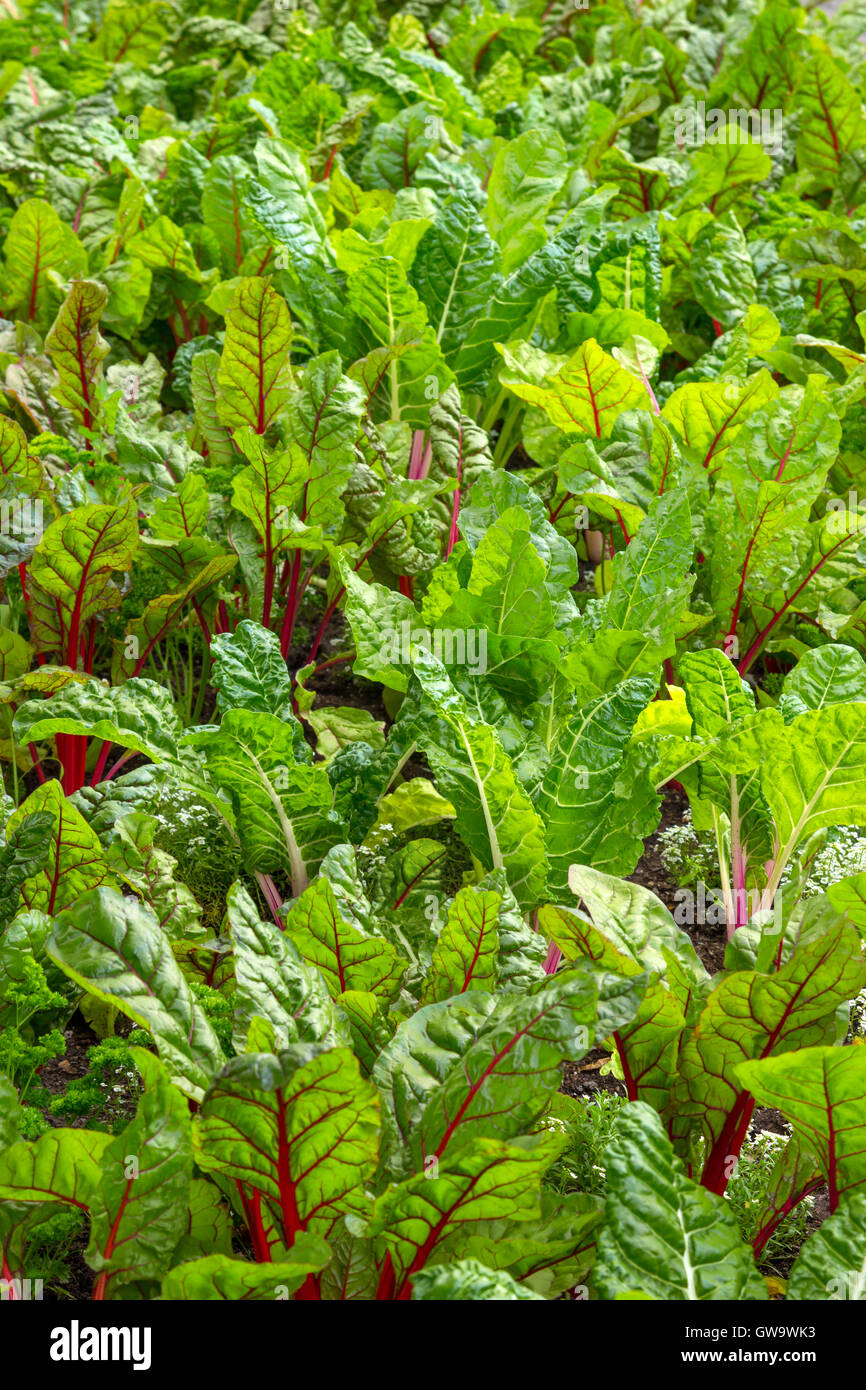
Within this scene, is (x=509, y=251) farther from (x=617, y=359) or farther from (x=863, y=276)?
(x=863, y=276)

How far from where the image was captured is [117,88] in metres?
4.60

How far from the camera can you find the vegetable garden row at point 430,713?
1.54 m

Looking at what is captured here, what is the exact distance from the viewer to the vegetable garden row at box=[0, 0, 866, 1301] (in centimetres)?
154

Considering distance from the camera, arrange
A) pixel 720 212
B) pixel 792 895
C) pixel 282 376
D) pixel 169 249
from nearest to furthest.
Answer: pixel 792 895
pixel 282 376
pixel 169 249
pixel 720 212

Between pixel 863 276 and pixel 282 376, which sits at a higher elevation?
pixel 863 276

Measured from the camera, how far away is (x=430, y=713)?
2.15 m

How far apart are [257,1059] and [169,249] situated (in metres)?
2.46

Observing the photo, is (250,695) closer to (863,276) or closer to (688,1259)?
(688,1259)

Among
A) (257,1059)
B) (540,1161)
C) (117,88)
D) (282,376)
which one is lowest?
(540,1161)

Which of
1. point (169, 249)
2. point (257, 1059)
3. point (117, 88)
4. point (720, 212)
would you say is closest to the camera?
point (257, 1059)

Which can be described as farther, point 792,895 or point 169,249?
point 169,249

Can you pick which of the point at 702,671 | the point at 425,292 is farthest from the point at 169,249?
the point at 702,671

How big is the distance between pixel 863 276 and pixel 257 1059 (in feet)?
8.79
